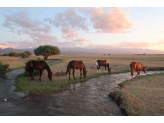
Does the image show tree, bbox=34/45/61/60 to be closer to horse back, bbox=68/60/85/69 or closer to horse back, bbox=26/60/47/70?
horse back, bbox=26/60/47/70

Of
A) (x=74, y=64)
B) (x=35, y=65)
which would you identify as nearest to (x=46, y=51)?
(x=35, y=65)

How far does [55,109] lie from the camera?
18.8 feet

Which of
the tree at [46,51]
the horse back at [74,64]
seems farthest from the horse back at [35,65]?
the tree at [46,51]

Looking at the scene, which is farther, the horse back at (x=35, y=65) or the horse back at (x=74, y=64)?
the horse back at (x=74, y=64)

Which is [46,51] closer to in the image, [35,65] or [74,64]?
[35,65]

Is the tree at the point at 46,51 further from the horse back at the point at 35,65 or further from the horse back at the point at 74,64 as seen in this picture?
the horse back at the point at 74,64

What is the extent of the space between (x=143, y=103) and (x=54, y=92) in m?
6.51

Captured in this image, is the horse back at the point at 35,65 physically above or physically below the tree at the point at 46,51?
below

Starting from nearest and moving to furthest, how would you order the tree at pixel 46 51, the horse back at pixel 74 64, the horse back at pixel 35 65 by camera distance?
the horse back at pixel 35 65
the horse back at pixel 74 64
the tree at pixel 46 51

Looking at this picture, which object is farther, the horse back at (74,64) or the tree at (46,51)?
the tree at (46,51)

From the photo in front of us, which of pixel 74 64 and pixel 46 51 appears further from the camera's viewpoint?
pixel 46 51

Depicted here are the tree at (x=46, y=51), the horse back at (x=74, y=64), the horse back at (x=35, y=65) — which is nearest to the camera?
the horse back at (x=35, y=65)

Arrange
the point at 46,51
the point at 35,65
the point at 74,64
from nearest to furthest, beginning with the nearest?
the point at 35,65, the point at 74,64, the point at 46,51

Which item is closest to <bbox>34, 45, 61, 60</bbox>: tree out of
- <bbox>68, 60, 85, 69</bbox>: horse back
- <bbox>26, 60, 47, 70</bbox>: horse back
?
<bbox>26, 60, 47, 70</bbox>: horse back
